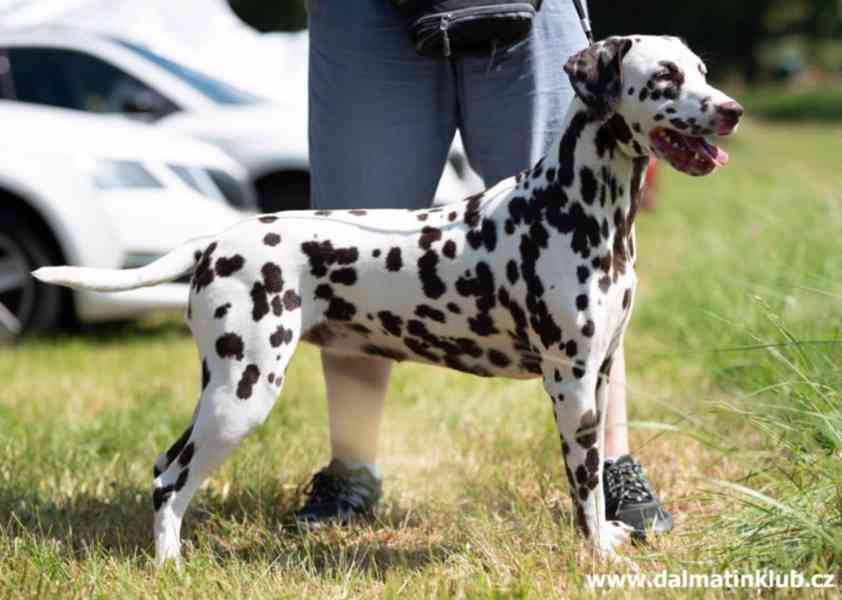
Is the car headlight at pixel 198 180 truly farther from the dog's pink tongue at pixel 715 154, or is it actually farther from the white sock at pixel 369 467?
the dog's pink tongue at pixel 715 154

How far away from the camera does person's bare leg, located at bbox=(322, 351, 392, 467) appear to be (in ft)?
12.8

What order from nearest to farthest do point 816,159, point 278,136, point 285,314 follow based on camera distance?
point 285,314
point 278,136
point 816,159

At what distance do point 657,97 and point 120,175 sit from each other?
4570 millimetres

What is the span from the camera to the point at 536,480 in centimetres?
409

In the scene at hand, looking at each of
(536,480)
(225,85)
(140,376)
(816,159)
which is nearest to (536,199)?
(536,480)

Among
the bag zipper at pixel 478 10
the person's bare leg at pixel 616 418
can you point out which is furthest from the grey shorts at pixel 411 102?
the person's bare leg at pixel 616 418

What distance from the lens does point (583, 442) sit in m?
3.26

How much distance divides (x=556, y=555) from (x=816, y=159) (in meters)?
19.6

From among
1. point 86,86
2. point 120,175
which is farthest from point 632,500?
point 86,86

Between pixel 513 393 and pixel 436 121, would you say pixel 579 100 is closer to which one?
pixel 436 121

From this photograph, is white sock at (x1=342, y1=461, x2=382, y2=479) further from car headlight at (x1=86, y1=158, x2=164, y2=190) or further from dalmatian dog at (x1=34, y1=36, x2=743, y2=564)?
car headlight at (x1=86, y1=158, x2=164, y2=190)

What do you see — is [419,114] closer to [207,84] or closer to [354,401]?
[354,401]

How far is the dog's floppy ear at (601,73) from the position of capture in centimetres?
309

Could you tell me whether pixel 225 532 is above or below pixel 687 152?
below
